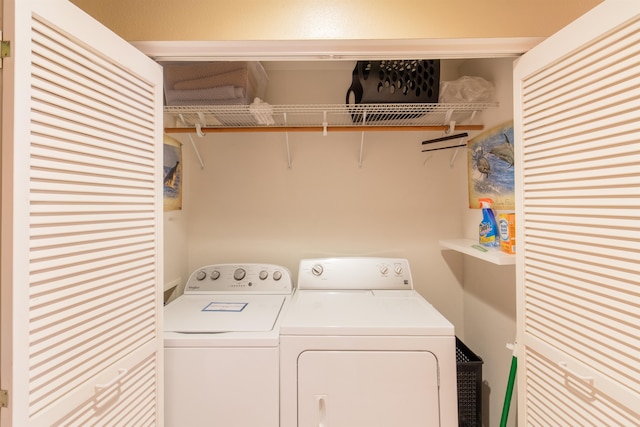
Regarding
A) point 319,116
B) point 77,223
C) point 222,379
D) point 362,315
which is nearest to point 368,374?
point 362,315

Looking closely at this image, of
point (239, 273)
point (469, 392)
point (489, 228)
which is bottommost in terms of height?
point (469, 392)

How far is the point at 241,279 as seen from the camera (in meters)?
2.08

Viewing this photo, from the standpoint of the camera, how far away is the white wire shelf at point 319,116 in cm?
178

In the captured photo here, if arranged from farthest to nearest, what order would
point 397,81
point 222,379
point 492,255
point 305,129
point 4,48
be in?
point 305,129 < point 397,81 < point 492,255 < point 222,379 < point 4,48

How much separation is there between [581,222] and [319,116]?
1.65 metres

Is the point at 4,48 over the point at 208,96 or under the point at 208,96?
under

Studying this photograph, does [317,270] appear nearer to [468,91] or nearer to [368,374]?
[368,374]

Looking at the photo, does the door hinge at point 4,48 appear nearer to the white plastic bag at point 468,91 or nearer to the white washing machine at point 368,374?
the white washing machine at point 368,374

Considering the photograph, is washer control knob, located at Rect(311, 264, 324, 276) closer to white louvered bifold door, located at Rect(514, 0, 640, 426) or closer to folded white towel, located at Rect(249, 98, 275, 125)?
folded white towel, located at Rect(249, 98, 275, 125)

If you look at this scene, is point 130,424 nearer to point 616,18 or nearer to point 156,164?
point 156,164

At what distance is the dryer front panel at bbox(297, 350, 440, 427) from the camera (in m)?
1.34

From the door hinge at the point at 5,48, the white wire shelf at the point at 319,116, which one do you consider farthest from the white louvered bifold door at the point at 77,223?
the white wire shelf at the point at 319,116

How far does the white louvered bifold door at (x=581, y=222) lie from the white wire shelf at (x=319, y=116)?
71 centimetres

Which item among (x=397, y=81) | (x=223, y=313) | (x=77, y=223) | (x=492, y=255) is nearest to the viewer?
(x=77, y=223)
